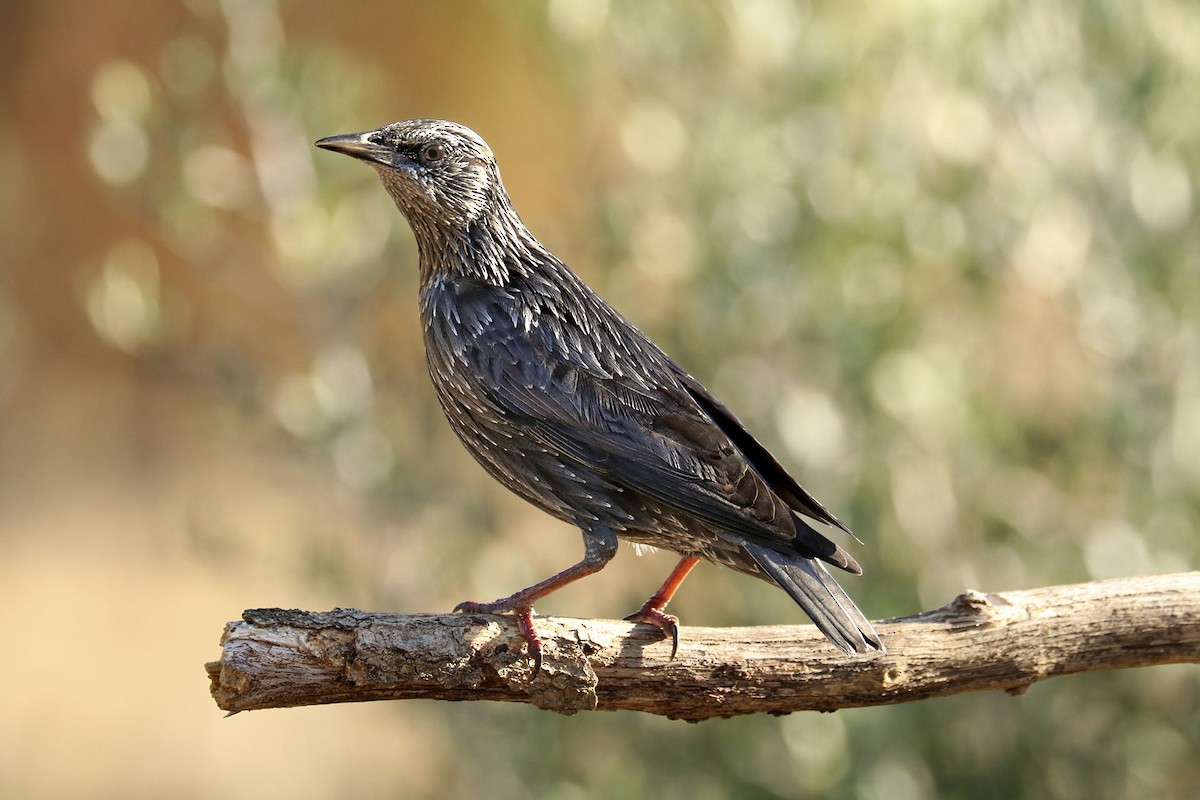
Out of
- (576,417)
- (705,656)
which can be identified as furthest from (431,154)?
(705,656)

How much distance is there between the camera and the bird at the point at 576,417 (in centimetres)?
Answer: 315

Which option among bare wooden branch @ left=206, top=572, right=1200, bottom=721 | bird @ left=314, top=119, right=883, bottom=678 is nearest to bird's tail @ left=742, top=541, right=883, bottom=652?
bird @ left=314, top=119, right=883, bottom=678

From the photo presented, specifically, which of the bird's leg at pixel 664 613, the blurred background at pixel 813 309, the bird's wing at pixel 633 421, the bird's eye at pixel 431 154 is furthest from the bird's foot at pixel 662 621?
the blurred background at pixel 813 309

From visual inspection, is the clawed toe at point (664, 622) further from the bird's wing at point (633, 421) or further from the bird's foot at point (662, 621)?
the bird's wing at point (633, 421)

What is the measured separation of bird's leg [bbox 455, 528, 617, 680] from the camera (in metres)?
3.00

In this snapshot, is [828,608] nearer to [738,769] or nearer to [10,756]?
[738,769]

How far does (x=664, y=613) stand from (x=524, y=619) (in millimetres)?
419

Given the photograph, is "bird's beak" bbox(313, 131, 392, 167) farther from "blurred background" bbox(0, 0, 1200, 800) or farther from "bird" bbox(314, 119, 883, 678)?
"blurred background" bbox(0, 0, 1200, 800)

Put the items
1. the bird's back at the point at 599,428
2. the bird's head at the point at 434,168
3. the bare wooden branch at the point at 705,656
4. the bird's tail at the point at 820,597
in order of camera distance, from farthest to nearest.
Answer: the bird's head at the point at 434,168 < the bird's back at the point at 599,428 < the bird's tail at the point at 820,597 < the bare wooden branch at the point at 705,656

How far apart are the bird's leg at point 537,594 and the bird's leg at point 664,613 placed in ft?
0.50

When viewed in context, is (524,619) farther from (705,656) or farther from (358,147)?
(358,147)

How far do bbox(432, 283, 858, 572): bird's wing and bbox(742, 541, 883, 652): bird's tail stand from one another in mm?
43

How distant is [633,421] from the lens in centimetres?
331

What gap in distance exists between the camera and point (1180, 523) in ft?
16.7
